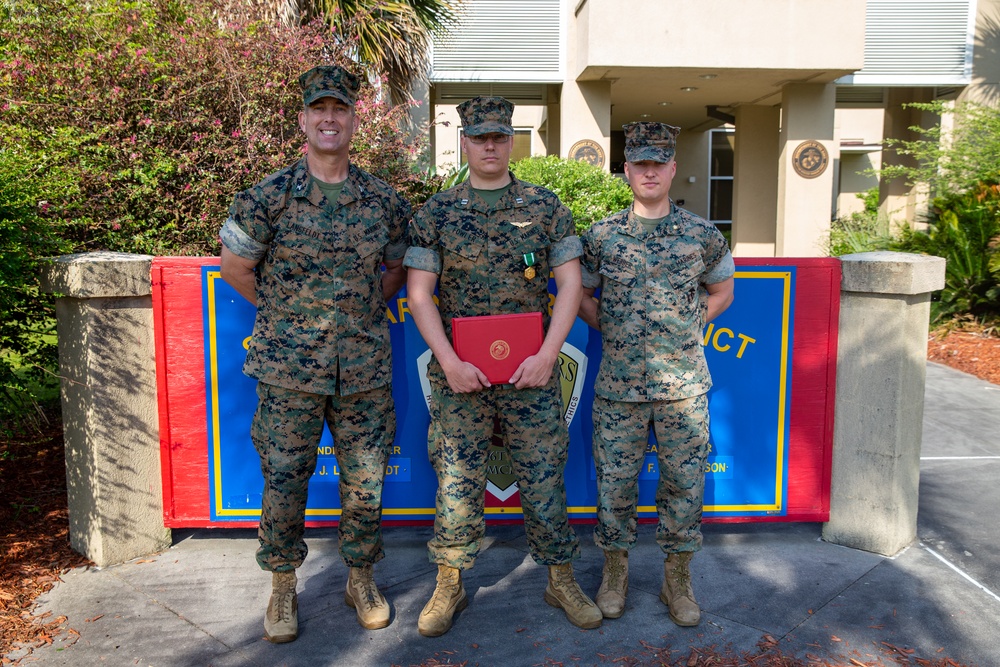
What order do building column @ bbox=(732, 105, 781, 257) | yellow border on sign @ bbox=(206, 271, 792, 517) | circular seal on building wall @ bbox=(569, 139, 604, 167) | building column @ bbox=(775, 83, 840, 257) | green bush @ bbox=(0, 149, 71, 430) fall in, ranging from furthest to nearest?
1. building column @ bbox=(732, 105, 781, 257)
2. building column @ bbox=(775, 83, 840, 257)
3. circular seal on building wall @ bbox=(569, 139, 604, 167)
4. yellow border on sign @ bbox=(206, 271, 792, 517)
5. green bush @ bbox=(0, 149, 71, 430)

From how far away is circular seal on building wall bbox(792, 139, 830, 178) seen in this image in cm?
1267

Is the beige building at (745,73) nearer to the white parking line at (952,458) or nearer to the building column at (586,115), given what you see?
the building column at (586,115)

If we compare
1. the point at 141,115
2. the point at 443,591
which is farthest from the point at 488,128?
the point at 141,115

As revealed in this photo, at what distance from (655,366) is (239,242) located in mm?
1676

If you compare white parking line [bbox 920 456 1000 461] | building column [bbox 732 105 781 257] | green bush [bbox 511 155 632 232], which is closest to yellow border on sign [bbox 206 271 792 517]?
white parking line [bbox 920 456 1000 461]

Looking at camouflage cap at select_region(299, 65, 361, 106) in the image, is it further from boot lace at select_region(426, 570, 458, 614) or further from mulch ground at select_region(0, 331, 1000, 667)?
mulch ground at select_region(0, 331, 1000, 667)

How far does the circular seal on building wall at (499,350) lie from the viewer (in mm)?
2848

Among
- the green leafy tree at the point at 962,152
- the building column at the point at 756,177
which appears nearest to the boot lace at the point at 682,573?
the green leafy tree at the point at 962,152

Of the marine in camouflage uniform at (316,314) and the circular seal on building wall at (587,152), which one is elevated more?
the circular seal on building wall at (587,152)

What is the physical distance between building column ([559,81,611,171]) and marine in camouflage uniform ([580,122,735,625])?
9.48 meters

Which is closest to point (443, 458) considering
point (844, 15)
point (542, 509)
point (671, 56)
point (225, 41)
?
point (542, 509)

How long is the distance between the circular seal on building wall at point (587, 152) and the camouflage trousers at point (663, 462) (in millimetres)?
9476

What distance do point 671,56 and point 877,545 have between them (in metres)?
9.20

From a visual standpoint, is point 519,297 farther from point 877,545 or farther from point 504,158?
point 877,545
